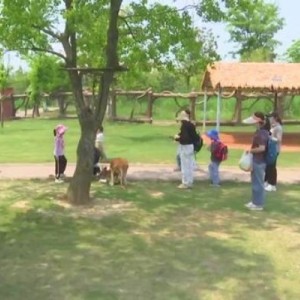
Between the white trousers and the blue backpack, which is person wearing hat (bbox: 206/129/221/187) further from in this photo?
the blue backpack

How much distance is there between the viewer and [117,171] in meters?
11.8

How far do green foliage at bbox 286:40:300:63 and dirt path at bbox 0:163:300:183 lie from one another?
3175 centimetres

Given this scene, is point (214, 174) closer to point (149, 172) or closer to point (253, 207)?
point (149, 172)

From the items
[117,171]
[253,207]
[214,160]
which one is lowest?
[253,207]

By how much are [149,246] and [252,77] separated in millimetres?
15408

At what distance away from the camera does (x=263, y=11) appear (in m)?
43.6

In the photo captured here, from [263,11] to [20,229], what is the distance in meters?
38.0

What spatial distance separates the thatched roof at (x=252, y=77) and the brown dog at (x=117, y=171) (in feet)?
34.5

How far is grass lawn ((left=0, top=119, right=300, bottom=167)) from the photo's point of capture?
1609 cm

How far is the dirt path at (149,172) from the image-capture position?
12.9 meters

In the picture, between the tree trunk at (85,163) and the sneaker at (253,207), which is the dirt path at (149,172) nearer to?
the tree trunk at (85,163)

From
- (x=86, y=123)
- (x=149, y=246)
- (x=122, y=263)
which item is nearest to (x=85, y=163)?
(x=86, y=123)

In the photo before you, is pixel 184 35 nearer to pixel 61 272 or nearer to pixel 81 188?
pixel 81 188

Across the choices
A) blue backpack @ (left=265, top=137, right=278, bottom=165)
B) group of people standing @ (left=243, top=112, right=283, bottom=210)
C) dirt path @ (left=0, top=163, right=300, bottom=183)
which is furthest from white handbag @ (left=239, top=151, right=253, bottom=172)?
dirt path @ (left=0, top=163, right=300, bottom=183)
